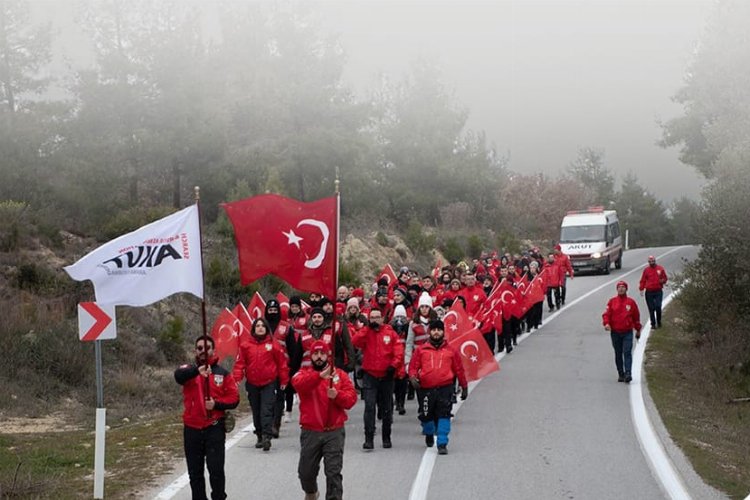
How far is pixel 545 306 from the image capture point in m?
30.4

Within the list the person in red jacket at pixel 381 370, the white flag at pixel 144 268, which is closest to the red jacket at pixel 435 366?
the person in red jacket at pixel 381 370

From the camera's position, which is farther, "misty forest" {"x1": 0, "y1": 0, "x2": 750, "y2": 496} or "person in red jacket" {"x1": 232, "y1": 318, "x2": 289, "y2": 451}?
"misty forest" {"x1": 0, "y1": 0, "x2": 750, "y2": 496}

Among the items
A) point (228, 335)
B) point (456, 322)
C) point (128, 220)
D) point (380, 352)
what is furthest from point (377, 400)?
point (128, 220)

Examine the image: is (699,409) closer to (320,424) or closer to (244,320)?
(244,320)

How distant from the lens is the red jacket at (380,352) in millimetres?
12031

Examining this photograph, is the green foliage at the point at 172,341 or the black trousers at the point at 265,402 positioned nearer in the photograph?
the black trousers at the point at 265,402

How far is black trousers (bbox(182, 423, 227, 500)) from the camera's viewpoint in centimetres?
865

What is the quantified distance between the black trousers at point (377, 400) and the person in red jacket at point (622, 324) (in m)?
5.96

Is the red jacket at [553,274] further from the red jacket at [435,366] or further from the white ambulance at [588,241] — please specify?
→ the red jacket at [435,366]

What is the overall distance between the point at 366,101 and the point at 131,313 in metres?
20.7

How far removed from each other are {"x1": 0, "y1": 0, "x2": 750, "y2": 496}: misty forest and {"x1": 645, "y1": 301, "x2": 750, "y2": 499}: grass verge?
862 mm

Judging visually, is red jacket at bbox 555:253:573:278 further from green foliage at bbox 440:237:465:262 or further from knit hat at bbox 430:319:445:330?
knit hat at bbox 430:319:445:330

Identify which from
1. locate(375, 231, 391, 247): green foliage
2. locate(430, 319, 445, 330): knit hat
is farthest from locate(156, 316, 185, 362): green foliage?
locate(375, 231, 391, 247): green foliage

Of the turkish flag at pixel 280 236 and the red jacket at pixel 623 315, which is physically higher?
the turkish flag at pixel 280 236
